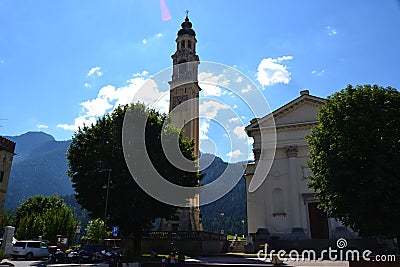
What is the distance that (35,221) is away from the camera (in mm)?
44625

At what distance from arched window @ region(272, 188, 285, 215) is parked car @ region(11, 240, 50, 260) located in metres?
22.9

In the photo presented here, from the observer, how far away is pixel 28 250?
2616 centimetres

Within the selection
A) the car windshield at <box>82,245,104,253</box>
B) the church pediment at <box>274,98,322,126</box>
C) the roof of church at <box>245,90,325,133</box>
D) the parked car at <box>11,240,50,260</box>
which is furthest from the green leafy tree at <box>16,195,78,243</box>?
the church pediment at <box>274,98,322,126</box>

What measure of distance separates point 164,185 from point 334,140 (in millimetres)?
13410

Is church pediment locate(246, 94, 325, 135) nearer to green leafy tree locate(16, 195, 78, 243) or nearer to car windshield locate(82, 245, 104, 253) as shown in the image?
car windshield locate(82, 245, 104, 253)

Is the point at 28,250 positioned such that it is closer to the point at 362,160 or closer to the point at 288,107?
the point at 362,160

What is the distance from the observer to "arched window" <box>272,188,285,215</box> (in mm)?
35394

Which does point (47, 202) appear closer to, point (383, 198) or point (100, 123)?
point (100, 123)

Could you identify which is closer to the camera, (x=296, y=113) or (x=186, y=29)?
(x=296, y=113)

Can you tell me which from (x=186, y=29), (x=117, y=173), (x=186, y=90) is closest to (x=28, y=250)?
(x=117, y=173)

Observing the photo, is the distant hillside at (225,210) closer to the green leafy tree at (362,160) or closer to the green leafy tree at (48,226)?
the green leafy tree at (48,226)

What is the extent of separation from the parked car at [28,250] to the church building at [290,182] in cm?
2069

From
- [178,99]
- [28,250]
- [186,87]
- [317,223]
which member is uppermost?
[186,87]

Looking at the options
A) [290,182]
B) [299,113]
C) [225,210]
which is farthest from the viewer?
[225,210]
